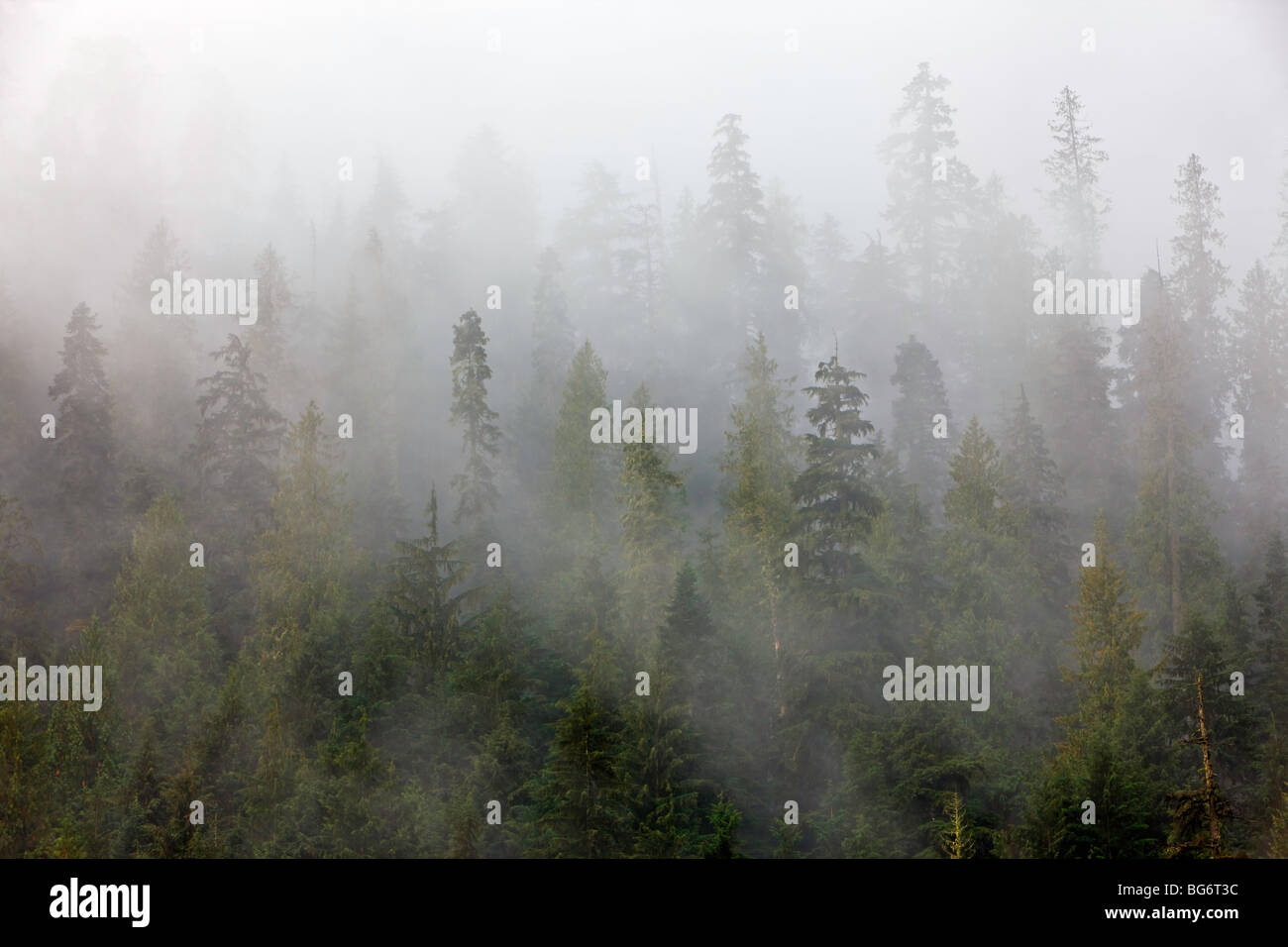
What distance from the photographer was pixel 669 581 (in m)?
34.9

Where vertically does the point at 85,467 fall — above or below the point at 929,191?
below

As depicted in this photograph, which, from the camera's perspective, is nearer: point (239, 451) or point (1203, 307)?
point (239, 451)

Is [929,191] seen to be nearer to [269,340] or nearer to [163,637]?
[269,340]

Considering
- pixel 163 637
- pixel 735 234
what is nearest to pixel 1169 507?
pixel 735 234

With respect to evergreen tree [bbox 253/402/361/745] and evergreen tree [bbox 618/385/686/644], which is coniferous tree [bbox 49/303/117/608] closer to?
evergreen tree [bbox 253/402/361/745]

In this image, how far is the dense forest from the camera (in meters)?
29.1

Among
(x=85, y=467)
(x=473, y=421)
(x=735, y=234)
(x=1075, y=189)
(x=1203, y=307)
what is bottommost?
(x=85, y=467)

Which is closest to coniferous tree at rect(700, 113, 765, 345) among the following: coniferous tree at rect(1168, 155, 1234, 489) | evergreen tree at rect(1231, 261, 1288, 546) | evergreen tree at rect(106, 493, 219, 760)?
coniferous tree at rect(1168, 155, 1234, 489)

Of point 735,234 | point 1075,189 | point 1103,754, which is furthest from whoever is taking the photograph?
point 735,234

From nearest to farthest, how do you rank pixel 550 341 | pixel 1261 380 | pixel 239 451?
pixel 239 451 < pixel 1261 380 < pixel 550 341

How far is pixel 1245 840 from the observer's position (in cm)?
2836

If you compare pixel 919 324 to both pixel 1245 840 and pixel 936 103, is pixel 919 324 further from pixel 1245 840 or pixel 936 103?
pixel 1245 840
